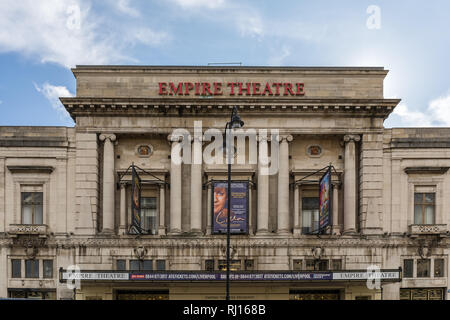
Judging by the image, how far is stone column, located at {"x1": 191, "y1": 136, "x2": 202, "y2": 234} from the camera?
3316cm

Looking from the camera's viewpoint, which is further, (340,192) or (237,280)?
(340,192)

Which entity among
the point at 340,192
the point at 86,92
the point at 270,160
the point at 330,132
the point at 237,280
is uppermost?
the point at 86,92

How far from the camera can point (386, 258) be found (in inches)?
1292

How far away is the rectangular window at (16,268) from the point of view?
32.8 metres

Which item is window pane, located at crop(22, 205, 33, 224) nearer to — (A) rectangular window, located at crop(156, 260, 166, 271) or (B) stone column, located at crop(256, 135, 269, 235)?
(A) rectangular window, located at crop(156, 260, 166, 271)

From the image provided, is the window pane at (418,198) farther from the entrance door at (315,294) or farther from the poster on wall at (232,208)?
the poster on wall at (232,208)

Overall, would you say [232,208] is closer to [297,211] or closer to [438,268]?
[297,211]

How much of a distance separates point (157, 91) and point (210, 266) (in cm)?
1378

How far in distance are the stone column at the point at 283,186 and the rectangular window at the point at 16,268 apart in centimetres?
1929

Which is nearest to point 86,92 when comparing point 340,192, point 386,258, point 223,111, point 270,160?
point 223,111

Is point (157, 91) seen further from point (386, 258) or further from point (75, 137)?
point (386, 258)

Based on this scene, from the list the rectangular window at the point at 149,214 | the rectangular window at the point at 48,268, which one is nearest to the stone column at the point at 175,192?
the rectangular window at the point at 149,214

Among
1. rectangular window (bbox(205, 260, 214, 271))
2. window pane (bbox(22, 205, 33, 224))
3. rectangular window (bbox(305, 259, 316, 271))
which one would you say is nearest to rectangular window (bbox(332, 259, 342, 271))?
rectangular window (bbox(305, 259, 316, 271))
